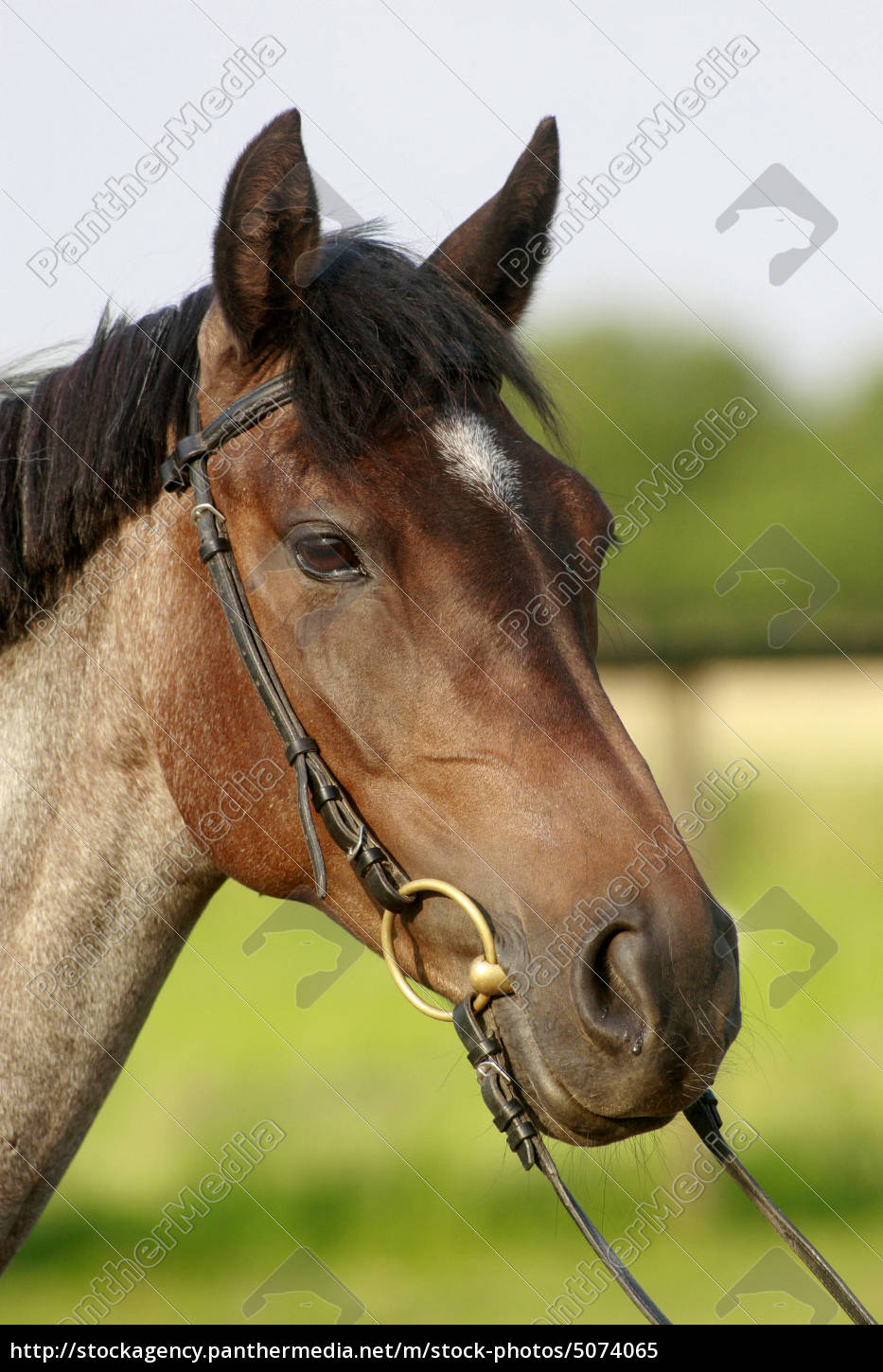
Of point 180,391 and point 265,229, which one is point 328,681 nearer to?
point 180,391

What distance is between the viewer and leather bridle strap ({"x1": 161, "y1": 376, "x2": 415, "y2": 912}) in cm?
203

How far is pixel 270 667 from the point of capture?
2123mm

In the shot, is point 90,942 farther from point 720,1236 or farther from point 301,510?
point 720,1236

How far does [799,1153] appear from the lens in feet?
20.1

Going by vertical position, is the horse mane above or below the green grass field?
above

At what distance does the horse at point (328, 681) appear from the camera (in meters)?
1.81

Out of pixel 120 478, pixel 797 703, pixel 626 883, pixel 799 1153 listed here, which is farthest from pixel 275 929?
pixel 797 703

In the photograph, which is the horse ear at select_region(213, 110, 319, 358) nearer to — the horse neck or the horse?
the horse

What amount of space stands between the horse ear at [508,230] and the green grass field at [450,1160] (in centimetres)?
260

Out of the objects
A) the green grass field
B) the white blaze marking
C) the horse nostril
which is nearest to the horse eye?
the white blaze marking

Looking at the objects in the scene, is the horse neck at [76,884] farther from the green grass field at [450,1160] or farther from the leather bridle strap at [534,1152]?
the green grass field at [450,1160]

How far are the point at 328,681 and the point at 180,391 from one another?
0.82m

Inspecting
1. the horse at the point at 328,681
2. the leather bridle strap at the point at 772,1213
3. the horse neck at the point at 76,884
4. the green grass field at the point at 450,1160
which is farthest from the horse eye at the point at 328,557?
the green grass field at the point at 450,1160

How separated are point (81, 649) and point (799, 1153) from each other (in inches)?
220
